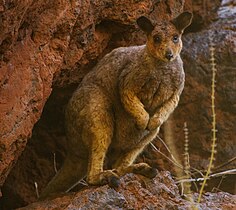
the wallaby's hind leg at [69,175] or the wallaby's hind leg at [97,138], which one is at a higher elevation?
the wallaby's hind leg at [97,138]

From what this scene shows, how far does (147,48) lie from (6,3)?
6.57 feet

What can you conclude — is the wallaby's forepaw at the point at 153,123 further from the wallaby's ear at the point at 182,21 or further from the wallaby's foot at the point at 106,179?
the wallaby's ear at the point at 182,21

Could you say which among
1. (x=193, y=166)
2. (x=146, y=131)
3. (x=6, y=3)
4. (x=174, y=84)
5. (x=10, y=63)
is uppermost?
→ (x=6, y=3)

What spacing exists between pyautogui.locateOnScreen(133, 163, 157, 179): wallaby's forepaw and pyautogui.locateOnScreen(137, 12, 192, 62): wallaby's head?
3.30ft

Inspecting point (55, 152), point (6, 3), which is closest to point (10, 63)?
point (6, 3)

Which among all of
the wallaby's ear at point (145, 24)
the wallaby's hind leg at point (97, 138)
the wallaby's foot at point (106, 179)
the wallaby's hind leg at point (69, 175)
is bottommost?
the wallaby's hind leg at point (69, 175)

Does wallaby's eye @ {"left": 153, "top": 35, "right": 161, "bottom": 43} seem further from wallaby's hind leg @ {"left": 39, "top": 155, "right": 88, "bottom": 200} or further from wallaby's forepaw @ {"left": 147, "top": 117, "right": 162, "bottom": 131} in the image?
wallaby's hind leg @ {"left": 39, "top": 155, "right": 88, "bottom": 200}

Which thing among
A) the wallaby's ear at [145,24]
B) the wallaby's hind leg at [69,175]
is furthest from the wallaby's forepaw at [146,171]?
the wallaby's ear at [145,24]

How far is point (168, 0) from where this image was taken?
716 centimetres

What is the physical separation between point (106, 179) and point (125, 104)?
865mm

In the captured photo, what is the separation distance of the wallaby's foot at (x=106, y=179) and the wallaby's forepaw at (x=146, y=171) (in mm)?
220

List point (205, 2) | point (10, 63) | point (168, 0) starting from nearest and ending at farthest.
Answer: point (10, 63), point (168, 0), point (205, 2)

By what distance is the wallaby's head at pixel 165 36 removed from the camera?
5668 mm

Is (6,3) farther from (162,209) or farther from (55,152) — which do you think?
(55,152)
